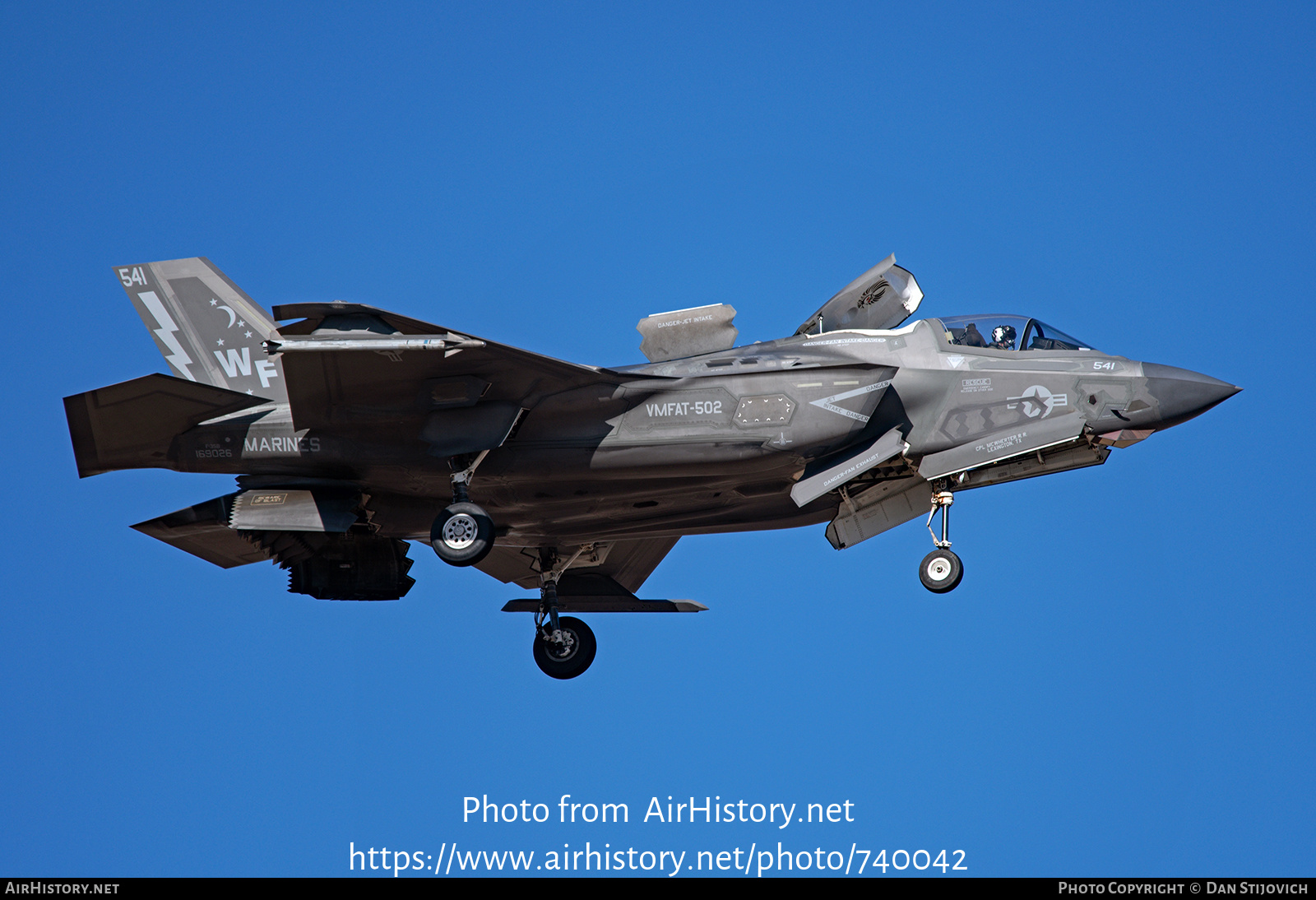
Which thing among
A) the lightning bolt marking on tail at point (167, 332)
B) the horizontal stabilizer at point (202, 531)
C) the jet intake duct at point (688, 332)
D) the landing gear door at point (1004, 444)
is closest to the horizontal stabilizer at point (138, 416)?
the horizontal stabilizer at point (202, 531)

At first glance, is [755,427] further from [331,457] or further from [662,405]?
[331,457]

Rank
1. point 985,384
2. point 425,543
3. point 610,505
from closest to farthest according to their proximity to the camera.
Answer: point 985,384, point 610,505, point 425,543

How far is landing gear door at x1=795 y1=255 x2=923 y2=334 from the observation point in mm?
20984

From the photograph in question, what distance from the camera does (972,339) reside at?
68.6 ft

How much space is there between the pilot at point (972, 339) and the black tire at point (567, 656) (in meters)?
7.97

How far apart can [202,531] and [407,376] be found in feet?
A: 14.8

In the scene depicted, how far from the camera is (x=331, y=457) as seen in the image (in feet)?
68.3

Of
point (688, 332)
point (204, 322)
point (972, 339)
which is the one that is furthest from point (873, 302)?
point (204, 322)

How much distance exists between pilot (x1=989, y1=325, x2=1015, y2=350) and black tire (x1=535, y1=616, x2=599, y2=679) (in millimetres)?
8263

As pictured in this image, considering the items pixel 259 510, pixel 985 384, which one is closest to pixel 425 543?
pixel 259 510

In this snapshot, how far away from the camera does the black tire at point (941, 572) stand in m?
20.0

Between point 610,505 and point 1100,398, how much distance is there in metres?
6.82

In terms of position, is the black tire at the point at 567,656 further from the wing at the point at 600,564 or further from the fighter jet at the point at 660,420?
the fighter jet at the point at 660,420
